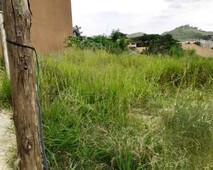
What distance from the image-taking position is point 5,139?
301 centimetres

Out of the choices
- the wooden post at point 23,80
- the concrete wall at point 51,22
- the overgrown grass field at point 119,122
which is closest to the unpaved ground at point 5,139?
the overgrown grass field at point 119,122

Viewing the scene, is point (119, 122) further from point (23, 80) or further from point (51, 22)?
point (51, 22)

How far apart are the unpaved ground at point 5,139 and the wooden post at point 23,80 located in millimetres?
755

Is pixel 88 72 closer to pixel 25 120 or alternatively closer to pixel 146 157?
pixel 146 157

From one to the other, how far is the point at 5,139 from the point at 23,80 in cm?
141

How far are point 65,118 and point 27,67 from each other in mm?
1160

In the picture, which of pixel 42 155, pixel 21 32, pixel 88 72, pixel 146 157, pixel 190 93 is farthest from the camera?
pixel 88 72

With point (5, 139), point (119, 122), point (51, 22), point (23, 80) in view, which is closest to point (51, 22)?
point (51, 22)

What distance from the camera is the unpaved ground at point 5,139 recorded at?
261 centimetres

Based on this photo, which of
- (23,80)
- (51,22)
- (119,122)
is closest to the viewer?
(23,80)

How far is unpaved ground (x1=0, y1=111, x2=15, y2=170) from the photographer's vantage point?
261 centimetres

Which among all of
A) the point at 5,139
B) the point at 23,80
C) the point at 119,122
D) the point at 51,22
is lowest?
the point at 5,139

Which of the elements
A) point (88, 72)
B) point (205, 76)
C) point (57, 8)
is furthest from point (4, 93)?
point (57, 8)

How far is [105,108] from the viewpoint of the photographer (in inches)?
126
